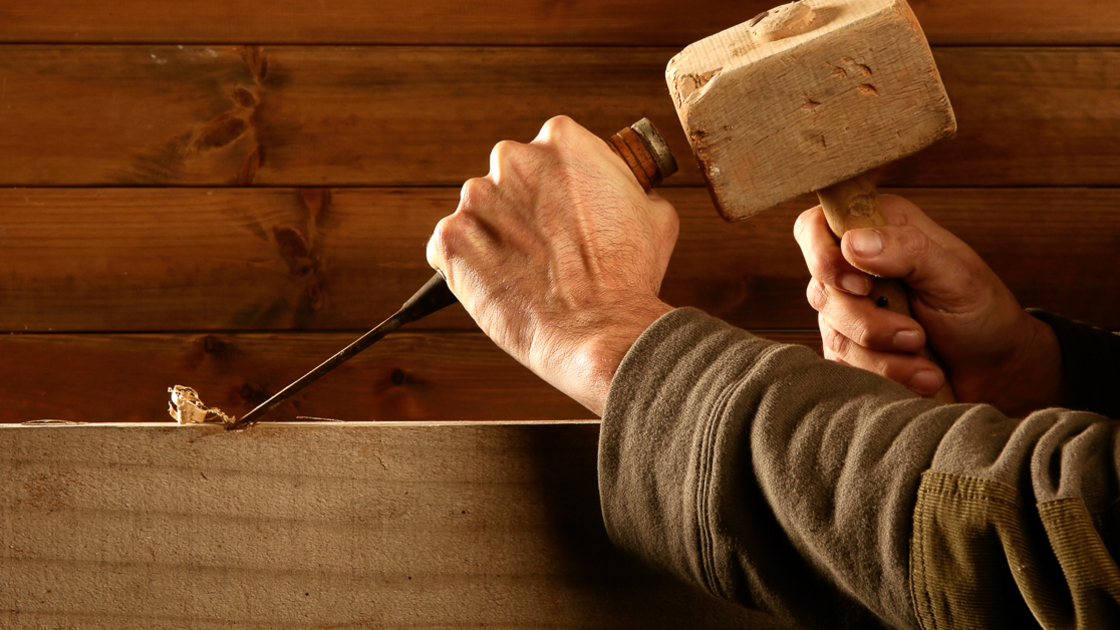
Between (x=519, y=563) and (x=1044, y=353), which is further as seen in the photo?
(x=1044, y=353)

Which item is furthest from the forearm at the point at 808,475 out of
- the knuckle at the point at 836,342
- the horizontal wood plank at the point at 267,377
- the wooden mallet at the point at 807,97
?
the horizontal wood plank at the point at 267,377

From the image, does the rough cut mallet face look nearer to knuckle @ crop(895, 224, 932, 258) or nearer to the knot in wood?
the knot in wood

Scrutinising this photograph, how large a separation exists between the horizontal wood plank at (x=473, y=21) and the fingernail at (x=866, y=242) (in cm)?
52

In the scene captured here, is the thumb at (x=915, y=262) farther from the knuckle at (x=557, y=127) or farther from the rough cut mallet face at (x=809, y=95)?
the knuckle at (x=557, y=127)

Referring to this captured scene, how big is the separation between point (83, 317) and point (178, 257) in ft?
0.49

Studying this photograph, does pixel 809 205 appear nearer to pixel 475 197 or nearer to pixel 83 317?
pixel 475 197

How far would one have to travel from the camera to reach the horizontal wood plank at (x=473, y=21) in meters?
1.06

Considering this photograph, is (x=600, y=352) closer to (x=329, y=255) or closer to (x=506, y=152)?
(x=506, y=152)

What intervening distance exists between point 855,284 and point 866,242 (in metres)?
0.09

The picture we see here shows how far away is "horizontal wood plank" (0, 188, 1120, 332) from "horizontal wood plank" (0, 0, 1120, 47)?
0.21 metres

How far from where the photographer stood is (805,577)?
48cm

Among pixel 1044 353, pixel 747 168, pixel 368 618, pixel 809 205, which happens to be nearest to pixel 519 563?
pixel 368 618

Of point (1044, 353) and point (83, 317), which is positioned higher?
point (83, 317)

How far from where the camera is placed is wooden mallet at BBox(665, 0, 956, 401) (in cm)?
56
